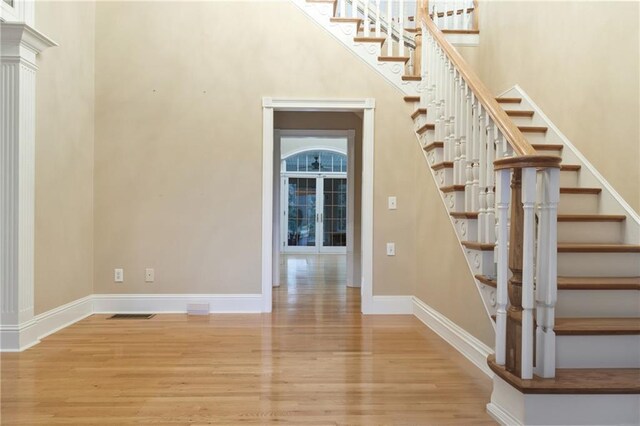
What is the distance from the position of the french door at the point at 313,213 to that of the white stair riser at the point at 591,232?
835 cm

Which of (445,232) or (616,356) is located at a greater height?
(445,232)

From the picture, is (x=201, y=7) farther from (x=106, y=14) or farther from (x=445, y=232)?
(x=445, y=232)

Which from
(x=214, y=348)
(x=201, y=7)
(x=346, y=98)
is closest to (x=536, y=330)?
(x=214, y=348)

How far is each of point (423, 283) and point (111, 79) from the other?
11.9 ft

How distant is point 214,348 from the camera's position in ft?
10.1

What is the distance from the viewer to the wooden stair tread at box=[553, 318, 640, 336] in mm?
2014

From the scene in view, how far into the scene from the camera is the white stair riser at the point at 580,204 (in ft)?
9.76

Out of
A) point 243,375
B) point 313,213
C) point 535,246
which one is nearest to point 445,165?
point 535,246

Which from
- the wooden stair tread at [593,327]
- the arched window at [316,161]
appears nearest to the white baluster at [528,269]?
the wooden stair tread at [593,327]

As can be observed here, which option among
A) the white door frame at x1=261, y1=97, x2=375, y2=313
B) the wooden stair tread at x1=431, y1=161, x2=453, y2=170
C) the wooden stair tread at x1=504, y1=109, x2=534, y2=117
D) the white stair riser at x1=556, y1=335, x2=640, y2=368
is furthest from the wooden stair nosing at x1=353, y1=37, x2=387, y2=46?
the white stair riser at x1=556, y1=335, x2=640, y2=368

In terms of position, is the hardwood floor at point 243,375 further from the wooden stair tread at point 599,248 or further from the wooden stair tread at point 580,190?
the wooden stair tread at point 580,190

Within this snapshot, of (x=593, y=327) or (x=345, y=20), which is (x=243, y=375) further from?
(x=345, y=20)

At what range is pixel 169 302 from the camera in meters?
4.14

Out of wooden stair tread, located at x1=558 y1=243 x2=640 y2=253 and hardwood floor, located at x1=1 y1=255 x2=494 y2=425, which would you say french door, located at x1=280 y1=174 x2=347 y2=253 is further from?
wooden stair tread, located at x1=558 y1=243 x2=640 y2=253
